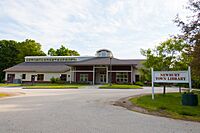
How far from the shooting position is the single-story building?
131ft

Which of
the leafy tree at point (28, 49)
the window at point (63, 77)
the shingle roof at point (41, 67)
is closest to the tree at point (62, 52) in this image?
the leafy tree at point (28, 49)

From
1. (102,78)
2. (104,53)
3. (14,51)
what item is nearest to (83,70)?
(102,78)

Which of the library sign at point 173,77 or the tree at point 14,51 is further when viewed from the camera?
the tree at point 14,51

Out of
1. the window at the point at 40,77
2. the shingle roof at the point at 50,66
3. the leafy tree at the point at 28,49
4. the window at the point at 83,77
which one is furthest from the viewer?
the leafy tree at the point at 28,49

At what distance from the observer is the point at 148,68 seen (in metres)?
17.5

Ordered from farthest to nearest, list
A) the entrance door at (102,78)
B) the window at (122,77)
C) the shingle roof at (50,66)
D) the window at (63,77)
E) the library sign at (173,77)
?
the window at (63,77) < the shingle roof at (50,66) < the entrance door at (102,78) < the window at (122,77) < the library sign at (173,77)

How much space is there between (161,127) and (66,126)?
3025 mm

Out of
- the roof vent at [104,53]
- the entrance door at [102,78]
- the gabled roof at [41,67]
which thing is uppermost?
the roof vent at [104,53]

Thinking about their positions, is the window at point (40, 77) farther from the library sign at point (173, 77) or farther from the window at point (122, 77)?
the library sign at point (173, 77)

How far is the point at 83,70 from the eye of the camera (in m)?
41.8

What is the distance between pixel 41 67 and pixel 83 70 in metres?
12.7

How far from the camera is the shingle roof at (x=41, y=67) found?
46.0 meters

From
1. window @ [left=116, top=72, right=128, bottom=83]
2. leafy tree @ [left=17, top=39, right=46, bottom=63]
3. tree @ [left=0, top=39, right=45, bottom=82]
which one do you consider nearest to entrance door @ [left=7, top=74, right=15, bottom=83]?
tree @ [left=0, top=39, right=45, bottom=82]

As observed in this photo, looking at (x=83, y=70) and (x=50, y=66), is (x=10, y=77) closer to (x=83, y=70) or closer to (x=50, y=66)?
(x=50, y=66)
